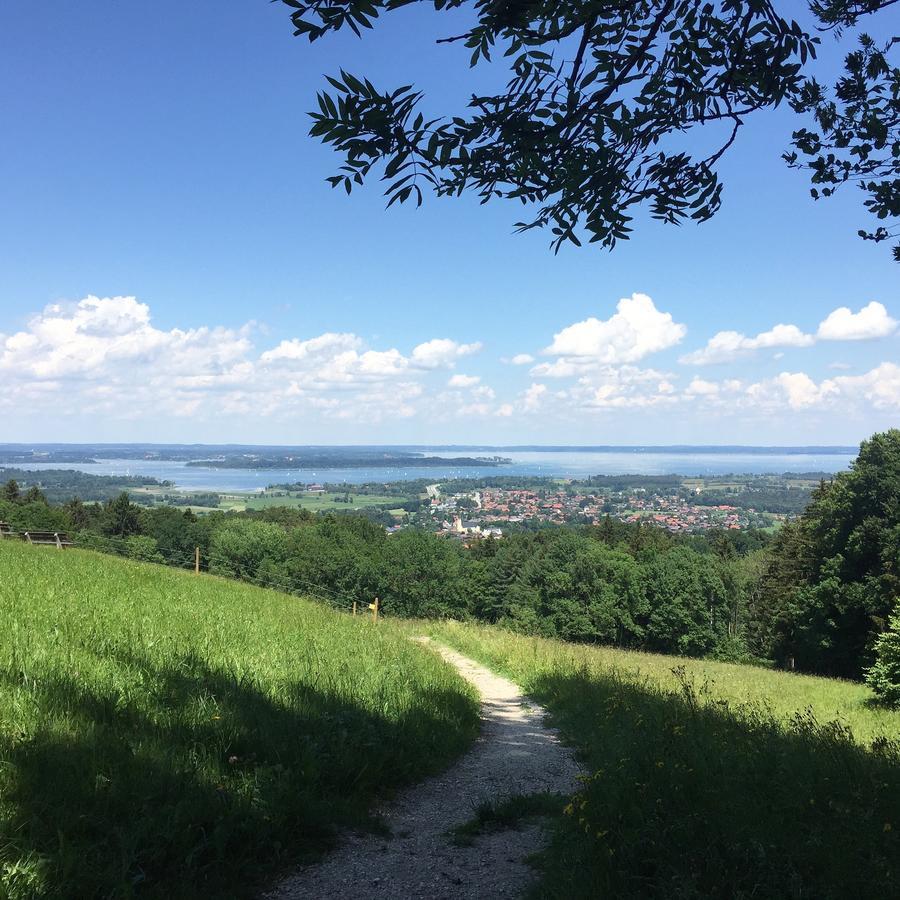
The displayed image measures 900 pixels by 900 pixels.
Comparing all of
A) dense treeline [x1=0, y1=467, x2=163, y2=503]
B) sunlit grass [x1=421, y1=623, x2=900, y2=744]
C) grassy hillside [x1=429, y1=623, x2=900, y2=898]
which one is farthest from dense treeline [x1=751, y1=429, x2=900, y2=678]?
dense treeline [x1=0, y1=467, x2=163, y2=503]

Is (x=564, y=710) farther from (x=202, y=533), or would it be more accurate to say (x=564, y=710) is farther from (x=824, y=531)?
(x=202, y=533)

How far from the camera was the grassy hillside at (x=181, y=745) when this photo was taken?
3816 mm

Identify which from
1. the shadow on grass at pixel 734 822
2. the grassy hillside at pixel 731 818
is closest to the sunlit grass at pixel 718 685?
the grassy hillside at pixel 731 818

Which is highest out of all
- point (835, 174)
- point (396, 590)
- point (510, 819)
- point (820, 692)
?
point (835, 174)

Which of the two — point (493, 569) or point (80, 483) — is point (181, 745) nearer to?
point (493, 569)

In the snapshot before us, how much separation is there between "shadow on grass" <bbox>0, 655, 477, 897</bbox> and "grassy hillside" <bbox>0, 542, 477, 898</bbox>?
0.5 inches

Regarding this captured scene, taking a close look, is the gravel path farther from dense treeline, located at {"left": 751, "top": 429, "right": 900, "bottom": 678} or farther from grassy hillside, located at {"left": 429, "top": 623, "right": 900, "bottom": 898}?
dense treeline, located at {"left": 751, "top": 429, "right": 900, "bottom": 678}

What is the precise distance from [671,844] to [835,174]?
4401 millimetres

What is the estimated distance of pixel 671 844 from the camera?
383cm

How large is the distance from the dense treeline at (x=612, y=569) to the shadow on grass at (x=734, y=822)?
33412 millimetres

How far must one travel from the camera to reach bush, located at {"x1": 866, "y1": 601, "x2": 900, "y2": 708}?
1575 cm

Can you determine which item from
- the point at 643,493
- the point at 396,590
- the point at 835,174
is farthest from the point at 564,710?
the point at 643,493

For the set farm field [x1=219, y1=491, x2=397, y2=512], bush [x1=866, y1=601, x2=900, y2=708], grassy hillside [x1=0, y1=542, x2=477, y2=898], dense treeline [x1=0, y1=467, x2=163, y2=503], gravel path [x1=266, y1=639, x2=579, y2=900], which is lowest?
farm field [x1=219, y1=491, x2=397, y2=512]

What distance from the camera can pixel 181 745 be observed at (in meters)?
5.07
